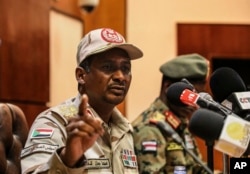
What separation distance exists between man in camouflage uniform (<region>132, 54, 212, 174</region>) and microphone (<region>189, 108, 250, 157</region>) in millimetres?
1062

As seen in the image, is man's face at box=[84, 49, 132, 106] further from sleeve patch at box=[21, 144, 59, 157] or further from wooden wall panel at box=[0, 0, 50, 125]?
wooden wall panel at box=[0, 0, 50, 125]

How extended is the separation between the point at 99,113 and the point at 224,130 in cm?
88

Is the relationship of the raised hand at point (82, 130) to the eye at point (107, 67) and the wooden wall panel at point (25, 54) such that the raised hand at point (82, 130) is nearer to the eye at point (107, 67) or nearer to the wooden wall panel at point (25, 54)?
the eye at point (107, 67)

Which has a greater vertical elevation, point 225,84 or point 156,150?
point 225,84

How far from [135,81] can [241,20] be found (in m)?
1.10

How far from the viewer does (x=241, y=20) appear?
519 centimetres

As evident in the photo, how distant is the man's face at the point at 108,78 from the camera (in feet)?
6.42

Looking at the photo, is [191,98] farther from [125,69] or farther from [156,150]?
[156,150]

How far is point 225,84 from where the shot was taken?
1.56 m

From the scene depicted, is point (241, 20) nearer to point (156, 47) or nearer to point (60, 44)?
point (156, 47)

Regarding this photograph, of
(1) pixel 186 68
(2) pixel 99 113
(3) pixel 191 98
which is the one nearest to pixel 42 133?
(2) pixel 99 113

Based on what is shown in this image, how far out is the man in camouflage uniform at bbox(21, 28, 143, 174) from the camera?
5.84 ft

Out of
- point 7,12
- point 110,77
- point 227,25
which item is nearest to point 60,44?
point 7,12

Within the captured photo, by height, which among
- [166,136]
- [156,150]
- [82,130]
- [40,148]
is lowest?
[156,150]
